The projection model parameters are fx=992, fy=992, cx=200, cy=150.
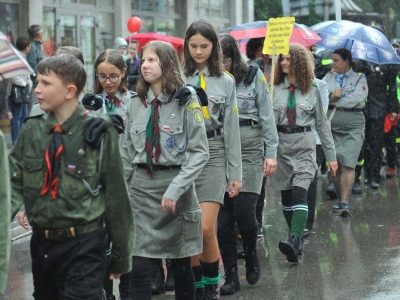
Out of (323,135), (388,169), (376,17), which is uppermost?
(376,17)

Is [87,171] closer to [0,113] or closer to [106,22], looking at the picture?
[0,113]

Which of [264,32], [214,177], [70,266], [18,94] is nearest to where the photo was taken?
[70,266]

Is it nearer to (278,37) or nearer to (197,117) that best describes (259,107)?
(197,117)

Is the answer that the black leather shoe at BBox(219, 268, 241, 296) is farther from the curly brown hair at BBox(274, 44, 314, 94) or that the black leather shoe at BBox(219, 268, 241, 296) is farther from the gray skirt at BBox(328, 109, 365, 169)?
the gray skirt at BBox(328, 109, 365, 169)

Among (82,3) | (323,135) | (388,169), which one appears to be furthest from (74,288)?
(82,3)

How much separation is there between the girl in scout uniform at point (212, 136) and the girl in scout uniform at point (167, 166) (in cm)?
54

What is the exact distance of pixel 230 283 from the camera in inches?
286

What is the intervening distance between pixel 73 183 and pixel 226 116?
7.71 feet

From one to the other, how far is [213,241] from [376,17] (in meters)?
13.7

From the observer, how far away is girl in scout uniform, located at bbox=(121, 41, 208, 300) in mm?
5805

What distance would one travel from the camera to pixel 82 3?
2172cm

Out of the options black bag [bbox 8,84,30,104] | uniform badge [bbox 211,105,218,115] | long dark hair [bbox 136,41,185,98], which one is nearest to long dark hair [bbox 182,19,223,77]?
uniform badge [bbox 211,105,218,115]

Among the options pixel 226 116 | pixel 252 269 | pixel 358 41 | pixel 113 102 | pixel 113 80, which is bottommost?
pixel 252 269

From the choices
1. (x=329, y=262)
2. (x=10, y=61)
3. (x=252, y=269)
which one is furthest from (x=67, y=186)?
(x=329, y=262)
